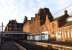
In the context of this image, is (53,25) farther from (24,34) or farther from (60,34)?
(24,34)

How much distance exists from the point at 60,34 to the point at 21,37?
7105cm

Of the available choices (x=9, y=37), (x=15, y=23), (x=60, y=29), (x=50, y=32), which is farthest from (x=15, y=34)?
(x=60, y=29)

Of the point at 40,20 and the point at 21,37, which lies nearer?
the point at 40,20

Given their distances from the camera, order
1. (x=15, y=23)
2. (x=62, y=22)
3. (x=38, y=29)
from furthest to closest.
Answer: (x=15, y=23), (x=38, y=29), (x=62, y=22)

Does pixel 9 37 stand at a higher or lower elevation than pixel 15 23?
lower

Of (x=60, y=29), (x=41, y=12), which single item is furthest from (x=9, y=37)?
(x=60, y=29)

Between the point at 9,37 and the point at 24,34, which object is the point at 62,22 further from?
the point at 9,37

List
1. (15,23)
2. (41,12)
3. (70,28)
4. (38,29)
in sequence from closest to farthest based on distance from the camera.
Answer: (70,28), (38,29), (41,12), (15,23)

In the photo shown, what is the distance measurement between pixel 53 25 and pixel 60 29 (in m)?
7.50

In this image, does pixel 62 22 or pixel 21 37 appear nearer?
pixel 62 22

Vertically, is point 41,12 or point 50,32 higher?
point 41,12

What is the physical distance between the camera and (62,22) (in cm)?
6581

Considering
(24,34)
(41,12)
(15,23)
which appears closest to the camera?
(41,12)

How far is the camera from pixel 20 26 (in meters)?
155
